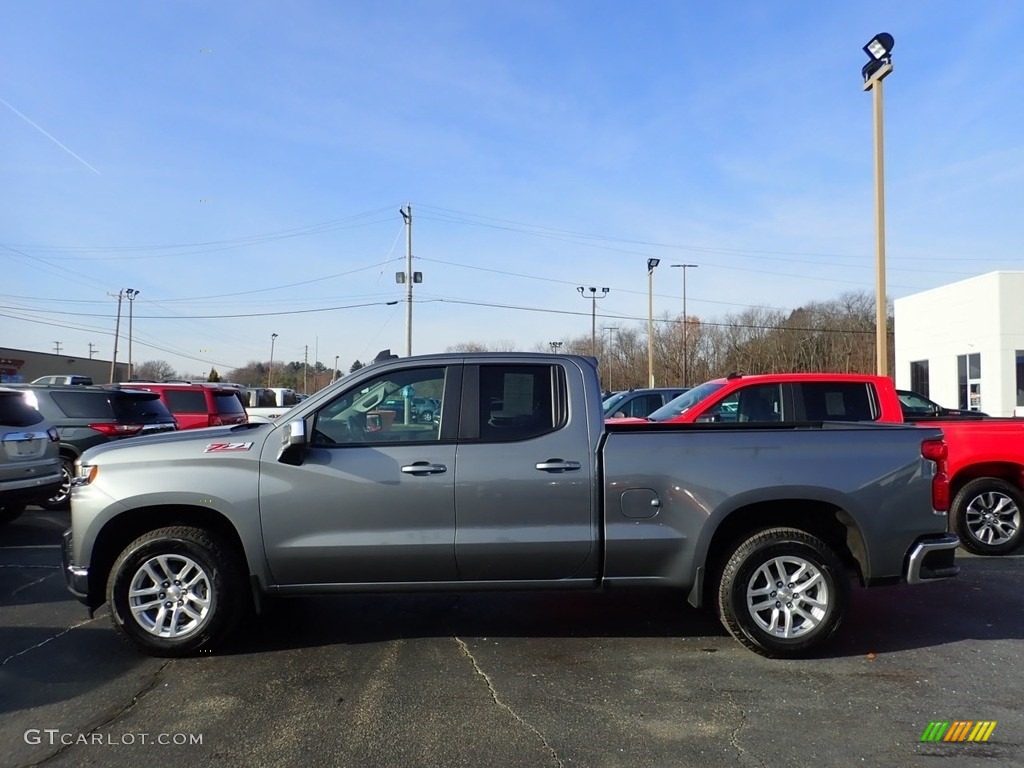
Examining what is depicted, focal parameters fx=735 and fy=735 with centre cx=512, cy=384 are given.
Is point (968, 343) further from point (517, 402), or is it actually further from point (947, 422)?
point (517, 402)

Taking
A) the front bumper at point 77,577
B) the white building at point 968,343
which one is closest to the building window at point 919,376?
the white building at point 968,343

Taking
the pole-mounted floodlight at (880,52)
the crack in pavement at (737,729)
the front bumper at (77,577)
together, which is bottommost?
the crack in pavement at (737,729)

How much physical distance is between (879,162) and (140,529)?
14501 mm

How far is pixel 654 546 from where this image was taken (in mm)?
4648

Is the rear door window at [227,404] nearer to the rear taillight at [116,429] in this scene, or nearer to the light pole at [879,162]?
the rear taillight at [116,429]

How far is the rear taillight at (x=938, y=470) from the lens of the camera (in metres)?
4.76

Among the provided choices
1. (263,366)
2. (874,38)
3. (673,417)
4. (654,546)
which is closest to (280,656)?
(654,546)

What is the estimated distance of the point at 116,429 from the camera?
10.8 m

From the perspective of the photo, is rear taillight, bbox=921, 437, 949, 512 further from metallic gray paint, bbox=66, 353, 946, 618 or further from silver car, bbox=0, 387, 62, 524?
silver car, bbox=0, 387, 62, 524

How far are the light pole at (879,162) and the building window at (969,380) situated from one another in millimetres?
18552

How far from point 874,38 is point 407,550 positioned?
13.6 meters

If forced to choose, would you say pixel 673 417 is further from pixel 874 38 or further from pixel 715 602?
pixel 874 38

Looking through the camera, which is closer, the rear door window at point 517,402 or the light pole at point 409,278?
the rear door window at point 517,402

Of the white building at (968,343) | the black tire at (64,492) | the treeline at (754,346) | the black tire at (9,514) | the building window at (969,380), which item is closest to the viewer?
the black tire at (9,514)
